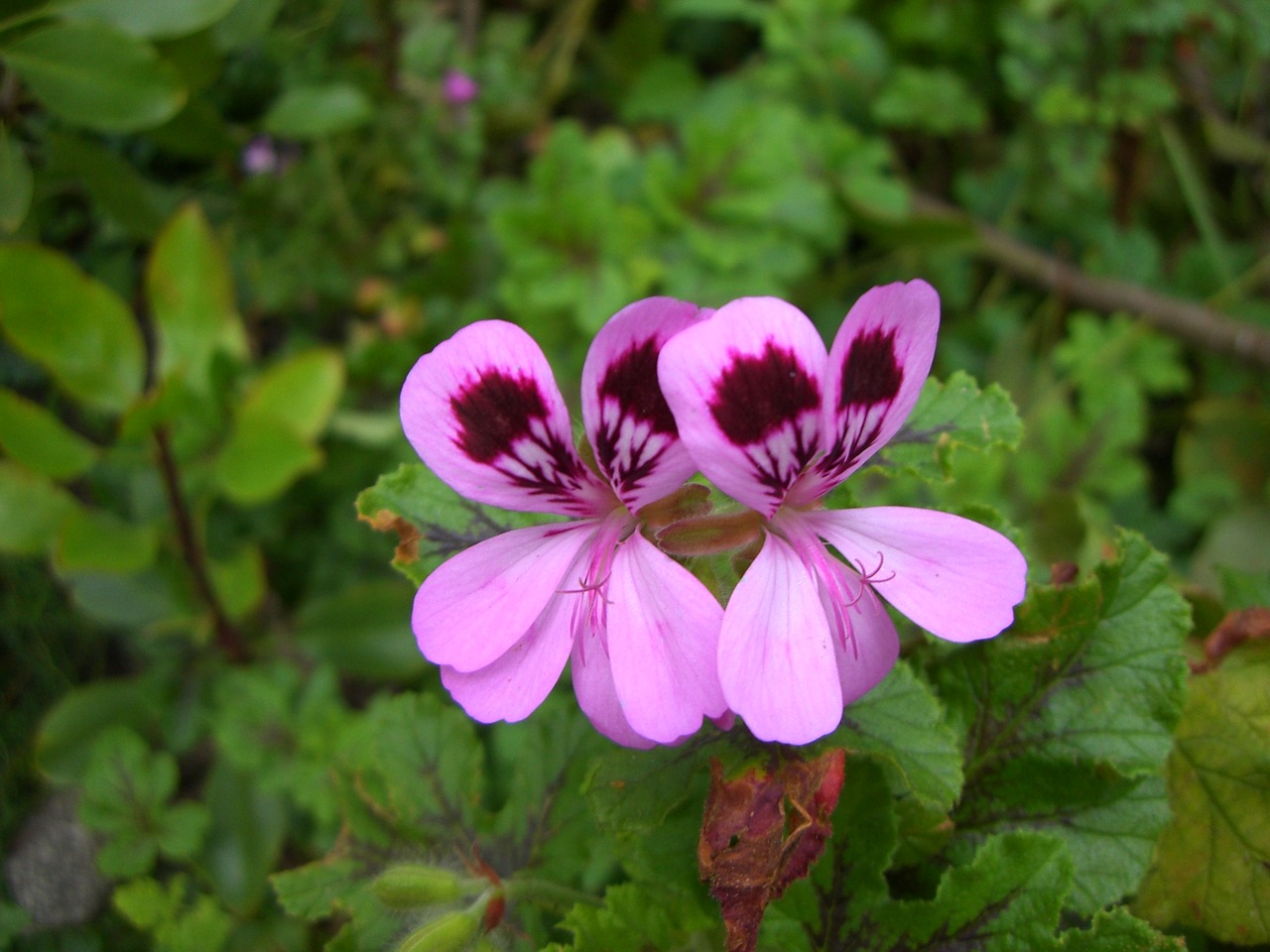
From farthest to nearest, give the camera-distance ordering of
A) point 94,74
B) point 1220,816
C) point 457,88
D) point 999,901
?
point 457,88
point 94,74
point 1220,816
point 999,901

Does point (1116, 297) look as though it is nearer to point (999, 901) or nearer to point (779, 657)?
point (999, 901)

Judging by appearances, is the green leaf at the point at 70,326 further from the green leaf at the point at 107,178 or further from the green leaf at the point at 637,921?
the green leaf at the point at 637,921

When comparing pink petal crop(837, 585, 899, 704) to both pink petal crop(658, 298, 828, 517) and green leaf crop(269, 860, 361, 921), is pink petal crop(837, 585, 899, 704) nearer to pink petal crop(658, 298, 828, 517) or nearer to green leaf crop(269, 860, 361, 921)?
pink petal crop(658, 298, 828, 517)

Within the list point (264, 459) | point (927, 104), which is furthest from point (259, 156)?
point (927, 104)

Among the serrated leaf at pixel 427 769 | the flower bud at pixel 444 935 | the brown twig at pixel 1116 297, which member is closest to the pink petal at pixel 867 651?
the flower bud at pixel 444 935

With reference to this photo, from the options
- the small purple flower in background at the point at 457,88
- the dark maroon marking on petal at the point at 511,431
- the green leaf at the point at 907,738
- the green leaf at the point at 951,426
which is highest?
the dark maroon marking on petal at the point at 511,431

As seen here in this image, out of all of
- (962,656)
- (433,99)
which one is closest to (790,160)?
(433,99)

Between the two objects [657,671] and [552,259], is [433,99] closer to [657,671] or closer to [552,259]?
[552,259]
